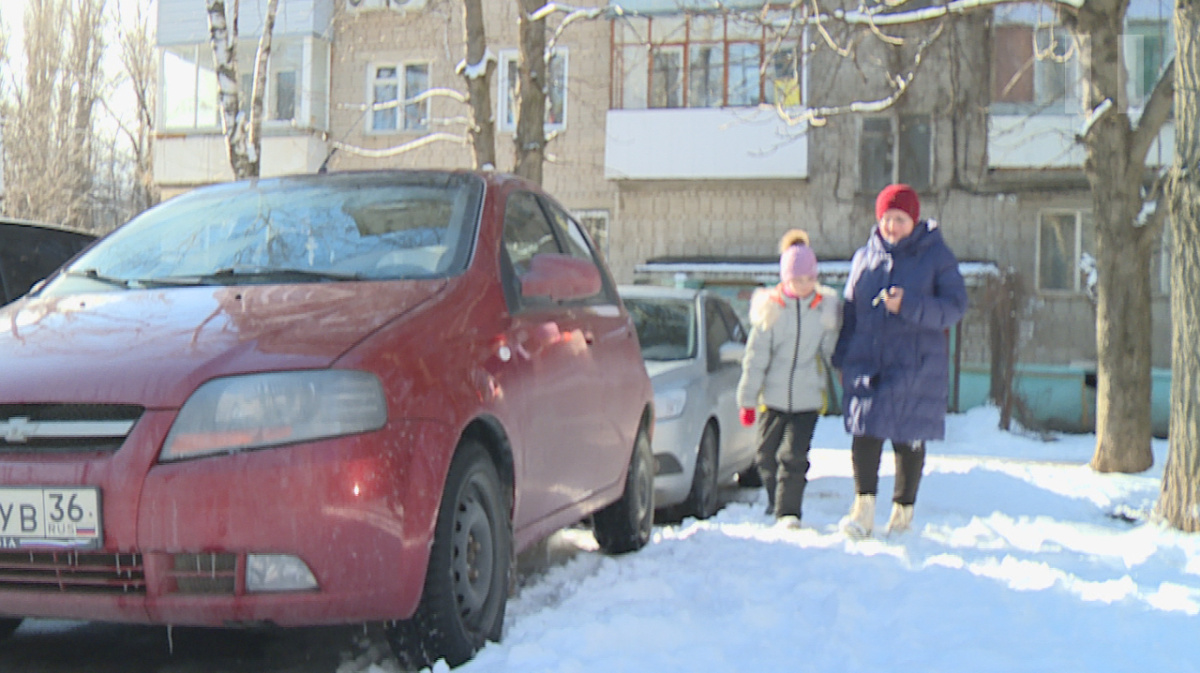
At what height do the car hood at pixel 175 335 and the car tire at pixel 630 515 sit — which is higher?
the car hood at pixel 175 335

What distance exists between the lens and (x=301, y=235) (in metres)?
4.43

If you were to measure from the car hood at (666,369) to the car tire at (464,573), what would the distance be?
3.72 metres

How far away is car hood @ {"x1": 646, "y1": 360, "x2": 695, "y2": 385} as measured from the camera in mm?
7797

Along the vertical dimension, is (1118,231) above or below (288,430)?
above

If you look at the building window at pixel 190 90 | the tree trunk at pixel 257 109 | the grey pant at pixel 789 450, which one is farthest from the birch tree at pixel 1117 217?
the building window at pixel 190 90

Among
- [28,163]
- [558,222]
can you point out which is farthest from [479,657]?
[28,163]

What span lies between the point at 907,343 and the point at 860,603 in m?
2.15

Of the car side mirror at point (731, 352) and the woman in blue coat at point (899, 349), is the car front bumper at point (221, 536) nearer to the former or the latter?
the woman in blue coat at point (899, 349)

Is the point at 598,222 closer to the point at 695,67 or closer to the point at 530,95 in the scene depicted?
the point at 695,67

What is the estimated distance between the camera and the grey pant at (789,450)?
22.3 ft

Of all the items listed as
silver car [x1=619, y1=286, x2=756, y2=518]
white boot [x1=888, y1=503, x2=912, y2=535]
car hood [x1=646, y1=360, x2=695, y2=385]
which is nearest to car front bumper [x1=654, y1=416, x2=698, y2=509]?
silver car [x1=619, y1=286, x2=756, y2=518]

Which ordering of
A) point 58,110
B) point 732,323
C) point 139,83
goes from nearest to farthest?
1. point 732,323
2. point 139,83
3. point 58,110

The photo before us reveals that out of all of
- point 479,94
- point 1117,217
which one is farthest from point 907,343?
point 479,94

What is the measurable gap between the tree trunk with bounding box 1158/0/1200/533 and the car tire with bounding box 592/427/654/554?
10.1ft
